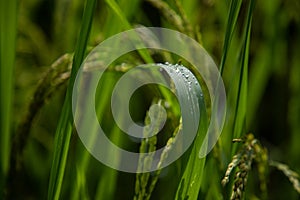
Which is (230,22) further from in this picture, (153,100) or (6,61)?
(6,61)

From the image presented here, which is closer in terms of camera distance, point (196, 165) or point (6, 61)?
point (196, 165)

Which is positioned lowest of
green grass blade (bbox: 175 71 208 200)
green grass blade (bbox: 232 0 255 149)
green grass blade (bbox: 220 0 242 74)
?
green grass blade (bbox: 175 71 208 200)

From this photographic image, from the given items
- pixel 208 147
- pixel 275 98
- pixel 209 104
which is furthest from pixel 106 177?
pixel 275 98

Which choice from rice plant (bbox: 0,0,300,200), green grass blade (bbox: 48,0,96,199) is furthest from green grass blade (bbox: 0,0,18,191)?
green grass blade (bbox: 48,0,96,199)

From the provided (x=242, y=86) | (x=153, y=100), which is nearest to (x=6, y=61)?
(x=153, y=100)

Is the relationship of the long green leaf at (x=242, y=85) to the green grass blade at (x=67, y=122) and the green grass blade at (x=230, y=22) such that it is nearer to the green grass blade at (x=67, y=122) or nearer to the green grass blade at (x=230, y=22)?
the green grass blade at (x=230, y=22)

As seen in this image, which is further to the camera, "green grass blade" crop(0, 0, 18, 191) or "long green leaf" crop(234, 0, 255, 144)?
"green grass blade" crop(0, 0, 18, 191)

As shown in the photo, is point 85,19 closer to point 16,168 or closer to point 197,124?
point 197,124

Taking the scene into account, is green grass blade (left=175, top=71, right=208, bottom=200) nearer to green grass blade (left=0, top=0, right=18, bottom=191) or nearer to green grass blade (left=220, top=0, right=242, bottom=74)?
green grass blade (left=220, top=0, right=242, bottom=74)

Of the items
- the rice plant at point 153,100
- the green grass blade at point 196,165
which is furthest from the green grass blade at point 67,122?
the green grass blade at point 196,165
